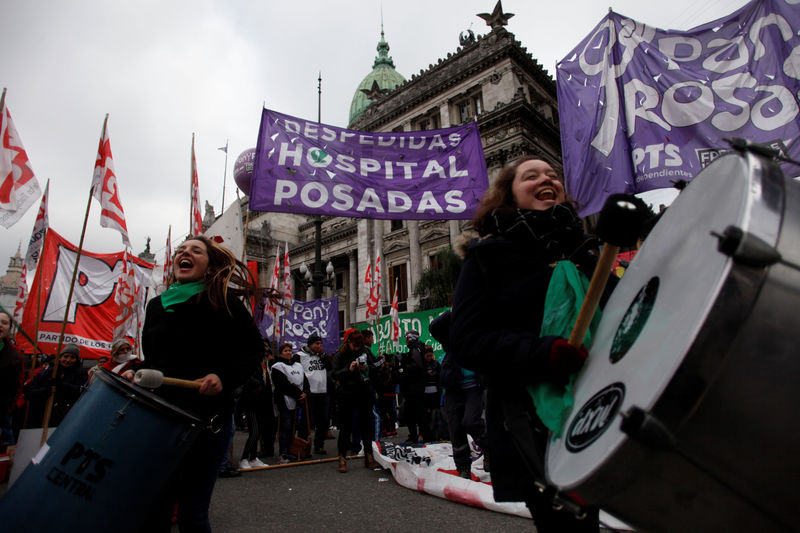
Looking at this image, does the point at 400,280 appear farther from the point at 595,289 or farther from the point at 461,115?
the point at 595,289

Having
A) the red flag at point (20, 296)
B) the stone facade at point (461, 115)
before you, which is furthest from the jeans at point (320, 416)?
the stone facade at point (461, 115)

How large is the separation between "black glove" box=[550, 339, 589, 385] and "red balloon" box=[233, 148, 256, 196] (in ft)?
55.0

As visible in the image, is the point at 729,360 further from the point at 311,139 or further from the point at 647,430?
the point at 311,139

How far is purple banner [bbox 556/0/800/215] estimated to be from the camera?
15.0 feet

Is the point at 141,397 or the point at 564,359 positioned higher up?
the point at 564,359

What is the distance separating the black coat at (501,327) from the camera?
1253 millimetres

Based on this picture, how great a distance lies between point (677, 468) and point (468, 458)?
421cm

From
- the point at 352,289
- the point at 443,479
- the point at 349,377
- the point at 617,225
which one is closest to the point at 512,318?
the point at 617,225

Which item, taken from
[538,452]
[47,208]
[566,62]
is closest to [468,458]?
[538,452]

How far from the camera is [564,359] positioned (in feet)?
3.59

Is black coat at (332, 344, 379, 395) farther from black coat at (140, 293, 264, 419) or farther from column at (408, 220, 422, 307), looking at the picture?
column at (408, 220, 422, 307)

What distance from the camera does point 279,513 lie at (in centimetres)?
375

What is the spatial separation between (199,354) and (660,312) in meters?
1.86

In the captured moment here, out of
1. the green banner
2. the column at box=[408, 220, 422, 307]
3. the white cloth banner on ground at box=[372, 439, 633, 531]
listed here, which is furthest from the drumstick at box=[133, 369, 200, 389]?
the column at box=[408, 220, 422, 307]
